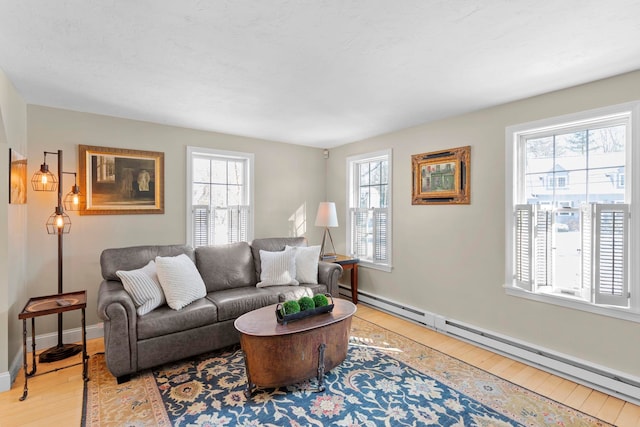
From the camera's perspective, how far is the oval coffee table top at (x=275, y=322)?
7.47 feet

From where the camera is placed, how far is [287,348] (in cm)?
227

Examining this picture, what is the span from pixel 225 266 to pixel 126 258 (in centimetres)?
98

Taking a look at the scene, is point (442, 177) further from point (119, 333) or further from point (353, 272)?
point (119, 333)

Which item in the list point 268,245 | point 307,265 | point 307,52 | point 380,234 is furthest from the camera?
point 380,234

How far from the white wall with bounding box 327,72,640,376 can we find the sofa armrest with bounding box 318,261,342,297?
29.8 inches

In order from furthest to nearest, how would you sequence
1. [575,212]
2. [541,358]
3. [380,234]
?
[380,234] < [541,358] < [575,212]

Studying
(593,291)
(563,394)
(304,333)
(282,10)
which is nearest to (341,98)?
(282,10)

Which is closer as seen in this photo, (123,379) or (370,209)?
(123,379)

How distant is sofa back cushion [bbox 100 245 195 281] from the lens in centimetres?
305

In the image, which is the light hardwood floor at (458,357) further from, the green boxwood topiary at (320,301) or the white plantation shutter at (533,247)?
the green boxwood topiary at (320,301)

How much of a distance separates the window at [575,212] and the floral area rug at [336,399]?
0.93m

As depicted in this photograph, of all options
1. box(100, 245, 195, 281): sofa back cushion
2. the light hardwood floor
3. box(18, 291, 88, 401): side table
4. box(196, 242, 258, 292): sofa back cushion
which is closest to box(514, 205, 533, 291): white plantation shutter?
the light hardwood floor

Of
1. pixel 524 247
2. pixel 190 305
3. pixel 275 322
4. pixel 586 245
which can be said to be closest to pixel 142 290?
pixel 190 305

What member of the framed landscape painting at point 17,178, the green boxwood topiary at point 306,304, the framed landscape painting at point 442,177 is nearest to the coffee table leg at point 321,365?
the green boxwood topiary at point 306,304
